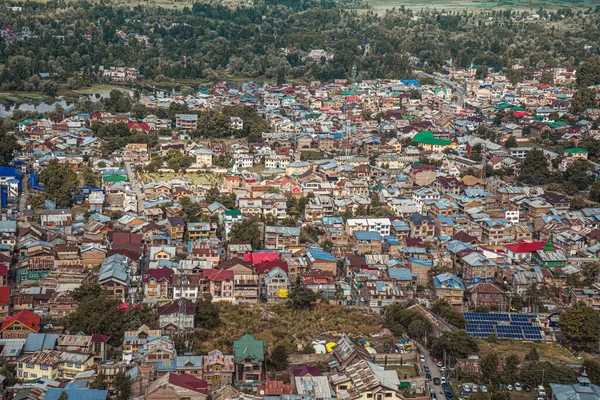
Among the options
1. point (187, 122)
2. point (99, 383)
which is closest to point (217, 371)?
point (99, 383)

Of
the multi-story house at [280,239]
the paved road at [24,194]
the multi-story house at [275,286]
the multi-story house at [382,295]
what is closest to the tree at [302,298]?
the multi-story house at [275,286]

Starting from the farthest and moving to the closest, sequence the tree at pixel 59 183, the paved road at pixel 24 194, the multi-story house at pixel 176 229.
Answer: the paved road at pixel 24 194, the tree at pixel 59 183, the multi-story house at pixel 176 229

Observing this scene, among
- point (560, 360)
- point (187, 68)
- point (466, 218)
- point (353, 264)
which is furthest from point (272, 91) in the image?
point (560, 360)

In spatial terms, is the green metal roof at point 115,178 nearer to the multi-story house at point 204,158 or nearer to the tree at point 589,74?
the multi-story house at point 204,158

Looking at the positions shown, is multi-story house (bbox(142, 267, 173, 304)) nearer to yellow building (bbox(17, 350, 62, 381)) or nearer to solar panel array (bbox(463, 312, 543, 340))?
yellow building (bbox(17, 350, 62, 381))

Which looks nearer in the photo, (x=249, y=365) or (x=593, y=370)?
(x=249, y=365)

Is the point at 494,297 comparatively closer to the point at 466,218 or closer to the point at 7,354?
the point at 466,218

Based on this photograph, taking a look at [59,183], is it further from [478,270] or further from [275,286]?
[478,270]
